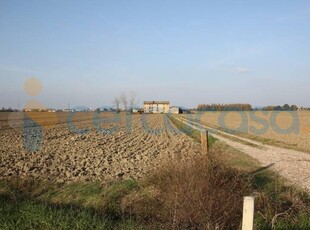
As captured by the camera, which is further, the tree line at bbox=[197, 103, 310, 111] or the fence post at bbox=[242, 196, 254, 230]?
the tree line at bbox=[197, 103, 310, 111]

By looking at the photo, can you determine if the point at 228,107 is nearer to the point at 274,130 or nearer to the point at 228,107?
the point at 228,107

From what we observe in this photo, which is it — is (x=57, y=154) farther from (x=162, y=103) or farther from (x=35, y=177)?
(x=162, y=103)

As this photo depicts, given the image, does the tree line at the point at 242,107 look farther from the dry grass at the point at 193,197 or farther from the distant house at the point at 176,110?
the dry grass at the point at 193,197

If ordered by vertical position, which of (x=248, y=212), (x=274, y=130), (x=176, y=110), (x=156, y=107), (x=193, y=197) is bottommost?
(x=274, y=130)

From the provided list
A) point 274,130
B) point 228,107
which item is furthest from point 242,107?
point 274,130

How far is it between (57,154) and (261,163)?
1025 centimetres

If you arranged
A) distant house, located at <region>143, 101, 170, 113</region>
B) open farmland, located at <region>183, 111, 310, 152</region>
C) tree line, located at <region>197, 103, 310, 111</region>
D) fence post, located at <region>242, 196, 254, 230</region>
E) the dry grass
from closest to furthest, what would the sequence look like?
fence post, located at <region>242, 196, 254, 230</region> → the dry grass → open farmland, located at <region>183, 111, 310, 152</region> → tree line, located at <region>197, 103, 310, 111</region> → distant house, located at <region>143, 101, 170, 113</region>

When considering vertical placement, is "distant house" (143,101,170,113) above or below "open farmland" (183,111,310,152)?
above

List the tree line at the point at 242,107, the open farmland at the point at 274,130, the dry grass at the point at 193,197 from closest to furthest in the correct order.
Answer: the dry grass at the point at 193,197 < the open farmland at the point at 274,130 < the tree line at the point at 242,107

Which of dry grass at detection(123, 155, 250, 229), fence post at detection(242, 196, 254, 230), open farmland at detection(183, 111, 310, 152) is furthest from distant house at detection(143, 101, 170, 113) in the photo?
fence post at detection(242, 196, 254, 230)

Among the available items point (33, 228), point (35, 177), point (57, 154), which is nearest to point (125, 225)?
point (33, 228)

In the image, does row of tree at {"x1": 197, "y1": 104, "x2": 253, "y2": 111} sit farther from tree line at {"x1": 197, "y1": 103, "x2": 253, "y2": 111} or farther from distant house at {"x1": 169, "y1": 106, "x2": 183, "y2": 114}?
distant house at {"x1": 169, "y1": 106, "x2": 183, "y2": 114}

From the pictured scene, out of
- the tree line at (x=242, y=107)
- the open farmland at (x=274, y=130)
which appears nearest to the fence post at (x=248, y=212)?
the open farmland at (x=274, y=130)

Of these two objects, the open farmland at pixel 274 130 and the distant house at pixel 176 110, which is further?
the distant house at pixel 176 110
